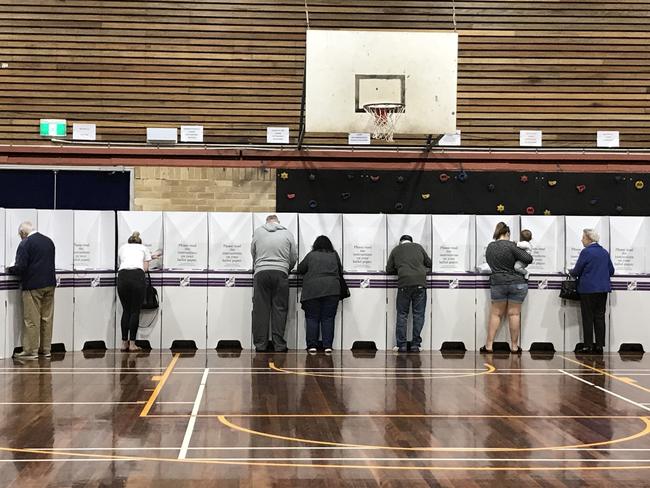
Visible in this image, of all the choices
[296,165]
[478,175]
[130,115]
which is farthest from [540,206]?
[130,115]

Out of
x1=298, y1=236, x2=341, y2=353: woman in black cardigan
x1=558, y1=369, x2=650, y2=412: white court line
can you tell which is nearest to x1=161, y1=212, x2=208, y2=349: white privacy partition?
x1=298, y1=236, x2=341, y2=353: woman in black cardigan

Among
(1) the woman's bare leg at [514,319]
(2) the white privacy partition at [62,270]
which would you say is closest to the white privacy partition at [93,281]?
(2) the white privacy partition at [62,270]

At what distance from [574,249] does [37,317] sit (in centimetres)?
730

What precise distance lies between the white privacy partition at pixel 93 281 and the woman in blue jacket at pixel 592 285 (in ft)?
Answer: 20.6

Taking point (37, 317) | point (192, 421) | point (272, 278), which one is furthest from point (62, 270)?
point (192, 421)

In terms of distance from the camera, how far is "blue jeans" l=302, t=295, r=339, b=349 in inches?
519

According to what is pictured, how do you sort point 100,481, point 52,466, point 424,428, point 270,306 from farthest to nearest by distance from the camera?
point 270,306 → point 424,428 → point 52,466 → point 100,481

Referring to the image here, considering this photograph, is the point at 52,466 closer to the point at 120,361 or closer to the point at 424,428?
the point at 424,428

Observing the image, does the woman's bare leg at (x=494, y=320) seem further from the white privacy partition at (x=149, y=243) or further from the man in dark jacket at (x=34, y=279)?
the man in dark jacket at (x=34, y=279)

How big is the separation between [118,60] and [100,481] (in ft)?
36.8

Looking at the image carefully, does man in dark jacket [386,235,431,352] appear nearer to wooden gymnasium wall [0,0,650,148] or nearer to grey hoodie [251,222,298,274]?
grey hoodie [251,222,298,274]

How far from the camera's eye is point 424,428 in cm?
718

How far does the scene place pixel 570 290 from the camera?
13539mm

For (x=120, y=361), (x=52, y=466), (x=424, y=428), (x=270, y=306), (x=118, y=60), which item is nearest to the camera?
(x=52, y=466)
